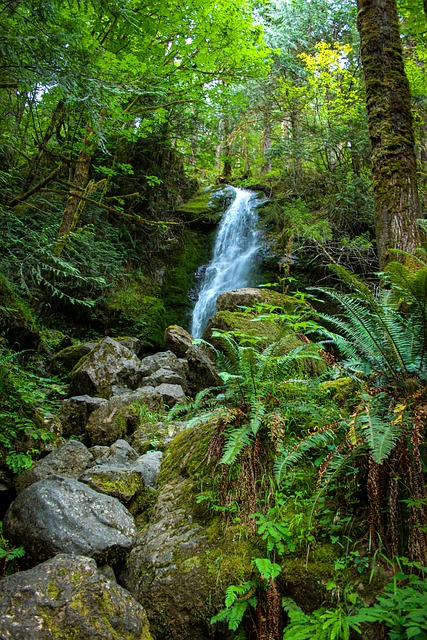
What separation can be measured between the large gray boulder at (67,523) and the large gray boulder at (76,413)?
112 inches

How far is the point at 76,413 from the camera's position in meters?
5.71

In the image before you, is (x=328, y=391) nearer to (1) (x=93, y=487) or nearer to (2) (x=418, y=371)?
(2) (x=418, y=371)

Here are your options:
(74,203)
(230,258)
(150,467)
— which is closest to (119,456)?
(150,467)

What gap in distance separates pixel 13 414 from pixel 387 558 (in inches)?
136

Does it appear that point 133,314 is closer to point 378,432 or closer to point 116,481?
point 116,481

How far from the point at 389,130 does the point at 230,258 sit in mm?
9264

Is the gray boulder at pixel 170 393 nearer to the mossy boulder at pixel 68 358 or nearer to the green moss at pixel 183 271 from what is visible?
the mossy boulder at pixel 68 358

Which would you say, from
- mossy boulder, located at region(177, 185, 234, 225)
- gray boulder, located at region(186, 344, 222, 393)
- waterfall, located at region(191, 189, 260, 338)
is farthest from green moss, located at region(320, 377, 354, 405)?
mossy boulder, located at region(177, 185, 234, 225)

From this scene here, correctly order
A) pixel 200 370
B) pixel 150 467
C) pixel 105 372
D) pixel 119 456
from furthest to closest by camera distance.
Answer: pixel 200 370 < pixel 105 372 < pixel 119 456 < pixel 150 467

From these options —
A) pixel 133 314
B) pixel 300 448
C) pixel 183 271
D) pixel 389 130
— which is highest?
pixel 389 130

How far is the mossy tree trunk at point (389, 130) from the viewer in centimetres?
393

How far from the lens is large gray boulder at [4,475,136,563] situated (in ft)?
8.00

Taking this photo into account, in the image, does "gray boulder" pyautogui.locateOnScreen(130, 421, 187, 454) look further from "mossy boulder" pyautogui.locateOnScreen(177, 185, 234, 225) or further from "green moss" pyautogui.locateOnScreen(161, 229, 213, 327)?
"mossy boulder" pyautogui.locateOnScreen(177, 185, 234, 225)

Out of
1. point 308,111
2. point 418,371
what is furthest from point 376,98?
point 308,111
